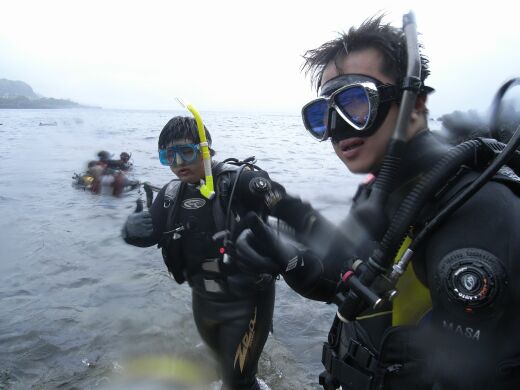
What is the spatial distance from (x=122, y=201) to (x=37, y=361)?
31.4 ft

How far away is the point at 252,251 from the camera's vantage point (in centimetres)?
172

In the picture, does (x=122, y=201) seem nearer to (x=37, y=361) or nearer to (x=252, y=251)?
(x=37, y=361)

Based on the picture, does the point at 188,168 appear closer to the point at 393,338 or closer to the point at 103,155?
the point at 393,338

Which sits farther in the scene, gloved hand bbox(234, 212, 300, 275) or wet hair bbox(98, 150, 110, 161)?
wet hair bbox(98, 150, 110, 161)

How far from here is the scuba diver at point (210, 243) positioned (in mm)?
3006

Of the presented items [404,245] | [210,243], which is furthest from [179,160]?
[404,245]

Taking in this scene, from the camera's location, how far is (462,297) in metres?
0.97

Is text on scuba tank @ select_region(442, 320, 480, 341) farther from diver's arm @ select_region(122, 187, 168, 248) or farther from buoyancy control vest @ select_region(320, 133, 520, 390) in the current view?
diver's arm @ select_region(122, 187, 168, 248)

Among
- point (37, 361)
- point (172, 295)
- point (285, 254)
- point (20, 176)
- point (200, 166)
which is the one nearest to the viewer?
point (285, 254)

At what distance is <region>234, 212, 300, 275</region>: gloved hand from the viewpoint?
1.70m

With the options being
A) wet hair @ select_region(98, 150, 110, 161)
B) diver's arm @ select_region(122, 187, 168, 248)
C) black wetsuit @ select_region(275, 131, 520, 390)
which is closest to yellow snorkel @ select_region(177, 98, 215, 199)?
diver's arm @ select_region(122, 187, 168, 248)

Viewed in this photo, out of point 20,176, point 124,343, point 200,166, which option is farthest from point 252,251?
point 20,176

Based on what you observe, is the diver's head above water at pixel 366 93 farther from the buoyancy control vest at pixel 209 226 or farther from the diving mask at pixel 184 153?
the diving mask at pixel 184 153

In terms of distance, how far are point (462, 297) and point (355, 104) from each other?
0.82 meters
